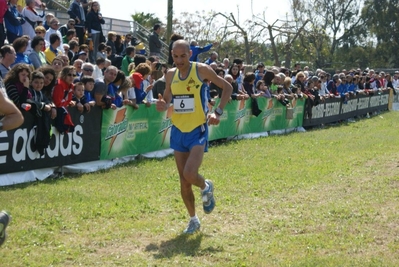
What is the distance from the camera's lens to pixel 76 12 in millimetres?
19000

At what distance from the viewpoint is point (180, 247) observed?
751cm

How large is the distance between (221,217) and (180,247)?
5.46 feet

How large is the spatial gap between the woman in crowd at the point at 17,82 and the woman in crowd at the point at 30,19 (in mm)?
4928

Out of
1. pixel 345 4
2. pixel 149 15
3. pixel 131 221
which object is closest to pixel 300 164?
pixel 131 221

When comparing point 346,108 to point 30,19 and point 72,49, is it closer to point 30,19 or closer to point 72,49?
point 72,49

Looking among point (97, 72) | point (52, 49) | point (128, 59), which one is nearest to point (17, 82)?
point (52, 49)

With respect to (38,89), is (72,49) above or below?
above

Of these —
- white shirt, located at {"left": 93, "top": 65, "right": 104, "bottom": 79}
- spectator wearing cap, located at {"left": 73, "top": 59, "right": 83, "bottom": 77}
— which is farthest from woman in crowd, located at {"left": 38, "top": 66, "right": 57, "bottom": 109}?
white shirt, located at {"left": 93, "top": 65, "right": 104, "bottom": 79}

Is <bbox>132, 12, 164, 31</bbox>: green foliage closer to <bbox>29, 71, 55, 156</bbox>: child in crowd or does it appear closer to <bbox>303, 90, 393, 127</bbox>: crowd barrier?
<bbox>303, 90, 393, 127</bbox>: crowd barrier

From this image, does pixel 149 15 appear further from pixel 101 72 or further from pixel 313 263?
pixel 313 263

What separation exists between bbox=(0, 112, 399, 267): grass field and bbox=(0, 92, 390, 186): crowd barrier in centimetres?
37

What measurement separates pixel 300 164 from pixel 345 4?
5305 centimetres

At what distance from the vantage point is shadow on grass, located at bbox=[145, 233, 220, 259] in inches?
285

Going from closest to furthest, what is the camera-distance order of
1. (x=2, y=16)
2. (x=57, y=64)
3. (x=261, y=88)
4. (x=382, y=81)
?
1. (x=57, y=64)
2. (x=2, y=16)
3. (x=261, y=88)
4. (x=382, y=81)
